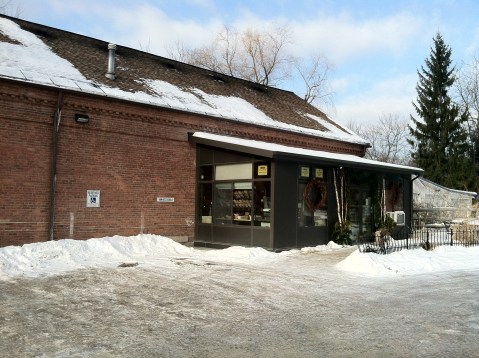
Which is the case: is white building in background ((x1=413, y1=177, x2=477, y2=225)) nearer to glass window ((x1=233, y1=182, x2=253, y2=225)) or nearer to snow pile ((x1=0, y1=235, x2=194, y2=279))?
glass window ((x1=233, y1=182, x2=253, y2=225))

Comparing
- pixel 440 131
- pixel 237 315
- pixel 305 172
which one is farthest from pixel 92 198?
pixel 440 131

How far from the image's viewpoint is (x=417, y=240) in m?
16.5

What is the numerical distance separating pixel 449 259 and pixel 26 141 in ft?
39.6

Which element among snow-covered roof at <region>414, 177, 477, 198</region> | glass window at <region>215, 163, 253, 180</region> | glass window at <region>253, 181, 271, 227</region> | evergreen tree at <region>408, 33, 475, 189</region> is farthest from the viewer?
evergreen tree at <region>408, 33, 475, 189</region>

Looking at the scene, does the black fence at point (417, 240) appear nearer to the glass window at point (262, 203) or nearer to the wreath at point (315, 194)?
the wreath at point (315, 194)

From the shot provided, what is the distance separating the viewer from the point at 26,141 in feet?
43.5

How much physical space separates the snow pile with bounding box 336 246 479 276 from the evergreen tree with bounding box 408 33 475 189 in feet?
87.6

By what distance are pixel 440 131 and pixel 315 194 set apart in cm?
2816

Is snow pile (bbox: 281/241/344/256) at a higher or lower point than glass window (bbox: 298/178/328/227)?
lower

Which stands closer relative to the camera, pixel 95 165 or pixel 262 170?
pixel 95 165

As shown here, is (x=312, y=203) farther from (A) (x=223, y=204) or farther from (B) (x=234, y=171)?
(A) (x=223, y=204)

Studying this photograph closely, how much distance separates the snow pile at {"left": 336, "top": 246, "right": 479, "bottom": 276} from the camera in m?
11.3

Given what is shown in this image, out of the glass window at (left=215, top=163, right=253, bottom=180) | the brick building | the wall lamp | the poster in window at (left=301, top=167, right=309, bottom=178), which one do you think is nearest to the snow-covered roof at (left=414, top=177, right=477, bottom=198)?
the brick building

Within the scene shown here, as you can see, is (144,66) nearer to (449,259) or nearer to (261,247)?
(261,247)
